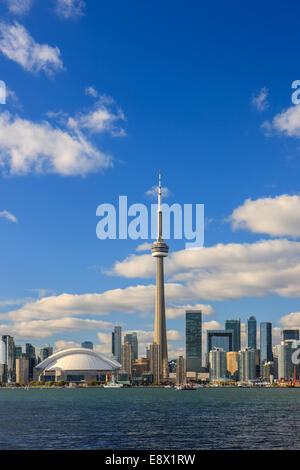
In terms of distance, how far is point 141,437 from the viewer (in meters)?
85.8

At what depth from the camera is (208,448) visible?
247 feet

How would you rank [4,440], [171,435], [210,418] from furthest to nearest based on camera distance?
[210,418], [171,435], [4,440]

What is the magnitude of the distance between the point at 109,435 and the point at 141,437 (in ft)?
17.3
